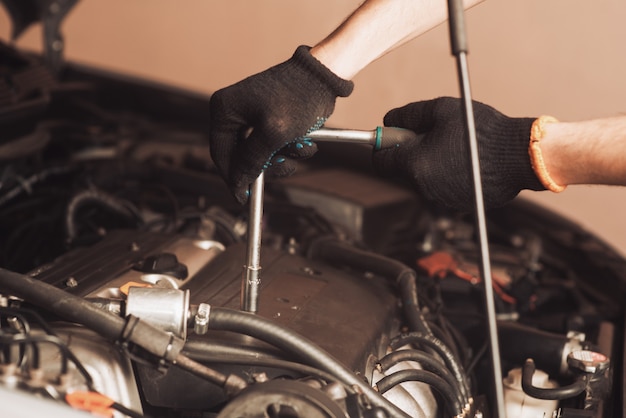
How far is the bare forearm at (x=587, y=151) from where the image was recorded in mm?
924

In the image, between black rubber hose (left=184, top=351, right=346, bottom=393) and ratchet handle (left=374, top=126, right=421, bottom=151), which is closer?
black rubber hose (left=184, top=351, right=346, bottom=393)

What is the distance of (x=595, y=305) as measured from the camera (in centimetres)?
154

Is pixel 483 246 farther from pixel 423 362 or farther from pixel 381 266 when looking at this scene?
pixel 381 266

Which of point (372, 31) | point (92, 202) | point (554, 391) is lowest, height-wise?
point (554, 391)

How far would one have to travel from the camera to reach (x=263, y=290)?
1075 millimetres

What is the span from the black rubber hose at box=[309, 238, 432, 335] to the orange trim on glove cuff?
28 cm

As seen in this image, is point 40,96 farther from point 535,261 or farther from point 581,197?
point 581,197

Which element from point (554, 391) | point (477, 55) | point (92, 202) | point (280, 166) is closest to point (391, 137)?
point (280, 166)

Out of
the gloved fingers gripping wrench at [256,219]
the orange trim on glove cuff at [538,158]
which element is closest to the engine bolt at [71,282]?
the gloved fingers gripping wrench at [256,219]

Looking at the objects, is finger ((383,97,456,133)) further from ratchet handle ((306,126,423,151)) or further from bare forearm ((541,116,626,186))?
bare forearm ((541,116,626,186))

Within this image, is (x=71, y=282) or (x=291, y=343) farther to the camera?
(x=71, y=282)

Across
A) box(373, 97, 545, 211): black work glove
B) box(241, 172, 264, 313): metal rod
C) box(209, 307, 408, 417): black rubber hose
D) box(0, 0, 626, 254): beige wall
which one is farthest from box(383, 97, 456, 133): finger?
box(0, 0, 626, 254): beige wall

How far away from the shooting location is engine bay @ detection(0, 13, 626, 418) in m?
0.84

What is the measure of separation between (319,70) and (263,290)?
31cm
